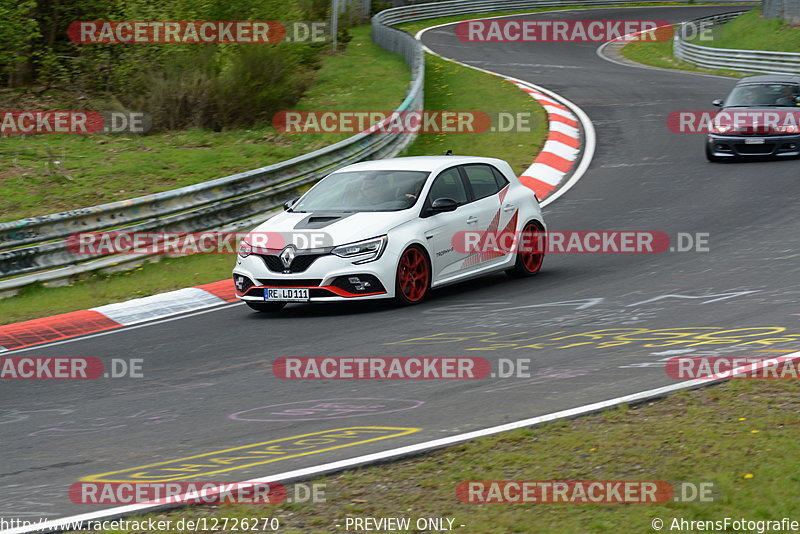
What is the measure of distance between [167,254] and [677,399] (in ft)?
29.3

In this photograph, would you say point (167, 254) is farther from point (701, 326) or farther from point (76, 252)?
point (701, 326)

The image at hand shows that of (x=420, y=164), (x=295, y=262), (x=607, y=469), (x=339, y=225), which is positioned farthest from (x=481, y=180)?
(x=607, y=469)

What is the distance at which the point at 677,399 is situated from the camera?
6.71m

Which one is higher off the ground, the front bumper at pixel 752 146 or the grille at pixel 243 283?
the front bumper at pixel 752 146

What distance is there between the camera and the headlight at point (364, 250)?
1056 cm

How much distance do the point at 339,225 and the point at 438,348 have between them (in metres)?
2.53

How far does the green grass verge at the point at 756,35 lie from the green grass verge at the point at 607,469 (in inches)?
1348

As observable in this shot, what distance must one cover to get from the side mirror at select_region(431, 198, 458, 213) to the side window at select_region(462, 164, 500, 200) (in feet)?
2.29

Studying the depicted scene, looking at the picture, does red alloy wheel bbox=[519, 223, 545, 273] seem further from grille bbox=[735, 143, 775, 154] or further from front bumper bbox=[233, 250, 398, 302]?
grille bbox=[735, 143, 775, 154]

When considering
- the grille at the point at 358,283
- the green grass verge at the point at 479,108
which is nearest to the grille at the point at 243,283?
Answer: the grille at the point at 358,283

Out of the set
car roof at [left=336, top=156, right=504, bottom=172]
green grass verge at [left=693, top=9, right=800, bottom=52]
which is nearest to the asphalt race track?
car roof at [left=336, top=156, right=504, bottom=172]

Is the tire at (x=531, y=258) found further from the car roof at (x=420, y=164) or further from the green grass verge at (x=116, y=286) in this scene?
the green grass verge at (x=116, y=286)

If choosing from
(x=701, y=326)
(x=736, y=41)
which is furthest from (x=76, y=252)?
(x=736, y=41)

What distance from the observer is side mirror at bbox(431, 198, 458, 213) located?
441 inches
